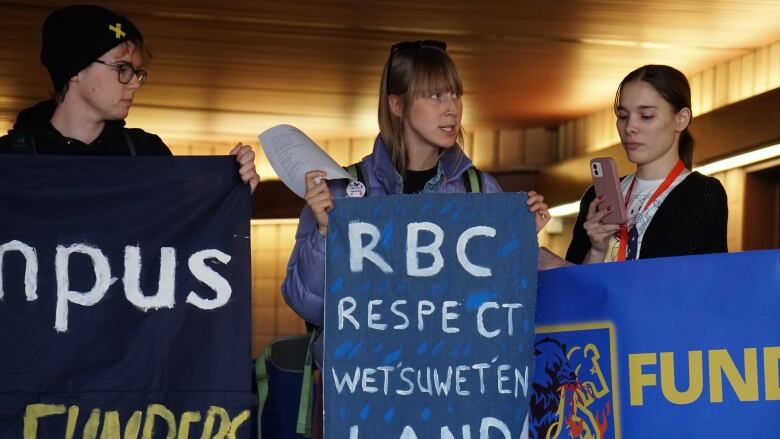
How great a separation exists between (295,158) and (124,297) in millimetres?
527

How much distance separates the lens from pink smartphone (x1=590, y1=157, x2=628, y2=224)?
3215 millimetres

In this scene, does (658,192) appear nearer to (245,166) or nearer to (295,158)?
(295,158)

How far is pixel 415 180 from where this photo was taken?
334 cm

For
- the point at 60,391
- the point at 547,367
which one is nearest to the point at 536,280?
the point at 547,367

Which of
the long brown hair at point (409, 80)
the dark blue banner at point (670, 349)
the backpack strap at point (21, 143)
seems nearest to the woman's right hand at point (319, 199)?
the long brown hair at point (409, 80)

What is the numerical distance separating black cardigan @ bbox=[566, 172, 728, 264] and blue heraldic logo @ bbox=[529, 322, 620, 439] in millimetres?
286

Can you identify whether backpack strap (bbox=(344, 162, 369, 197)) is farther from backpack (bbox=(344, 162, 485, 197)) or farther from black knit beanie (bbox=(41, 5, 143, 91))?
black knit beanie (bbox=(41, 5, 143, 91))

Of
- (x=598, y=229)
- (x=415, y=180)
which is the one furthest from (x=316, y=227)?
(x=598, y=229)

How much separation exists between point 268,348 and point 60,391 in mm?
1067

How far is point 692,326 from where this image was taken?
2949mm

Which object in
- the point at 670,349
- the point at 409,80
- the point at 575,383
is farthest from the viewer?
the point at 409,80

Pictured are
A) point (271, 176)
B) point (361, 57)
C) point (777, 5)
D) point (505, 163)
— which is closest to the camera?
point (777, 5)

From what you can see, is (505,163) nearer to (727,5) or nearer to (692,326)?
(727,5)

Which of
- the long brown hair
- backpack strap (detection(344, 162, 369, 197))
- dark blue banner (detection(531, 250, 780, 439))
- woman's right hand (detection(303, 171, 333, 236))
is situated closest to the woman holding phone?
dark blue banner (detection(531, 250, 780, 439))
